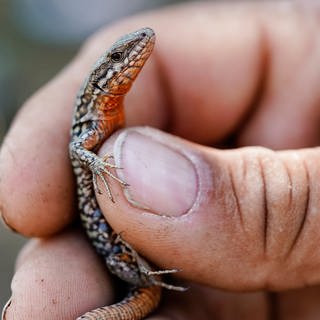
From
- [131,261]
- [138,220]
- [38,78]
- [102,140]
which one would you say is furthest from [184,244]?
[38,78]

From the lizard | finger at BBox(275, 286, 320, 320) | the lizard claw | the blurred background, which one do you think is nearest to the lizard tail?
the lizard

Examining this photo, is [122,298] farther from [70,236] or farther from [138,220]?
[138,220]

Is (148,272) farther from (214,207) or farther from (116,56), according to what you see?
(116,56)

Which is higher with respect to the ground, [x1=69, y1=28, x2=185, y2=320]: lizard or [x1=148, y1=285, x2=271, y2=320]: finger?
[x1=69, y1=28, x2=185, y2=320]: lizard

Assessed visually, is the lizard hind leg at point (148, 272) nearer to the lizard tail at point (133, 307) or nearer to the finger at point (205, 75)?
the lizard tail at point (133, 307)

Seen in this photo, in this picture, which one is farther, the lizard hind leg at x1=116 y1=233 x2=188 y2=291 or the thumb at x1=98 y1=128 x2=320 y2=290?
the lizard hind leg at x1=116 y1=233 x2=188 y2=291

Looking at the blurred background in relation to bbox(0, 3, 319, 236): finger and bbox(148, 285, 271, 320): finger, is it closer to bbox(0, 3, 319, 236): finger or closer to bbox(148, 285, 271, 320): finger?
bbox(0, 3, 319, 236): finger

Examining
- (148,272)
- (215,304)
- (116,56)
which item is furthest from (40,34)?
(148,272)

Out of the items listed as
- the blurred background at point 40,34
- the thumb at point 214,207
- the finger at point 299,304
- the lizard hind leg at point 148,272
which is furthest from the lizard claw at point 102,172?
the blurred background at point 40,34
